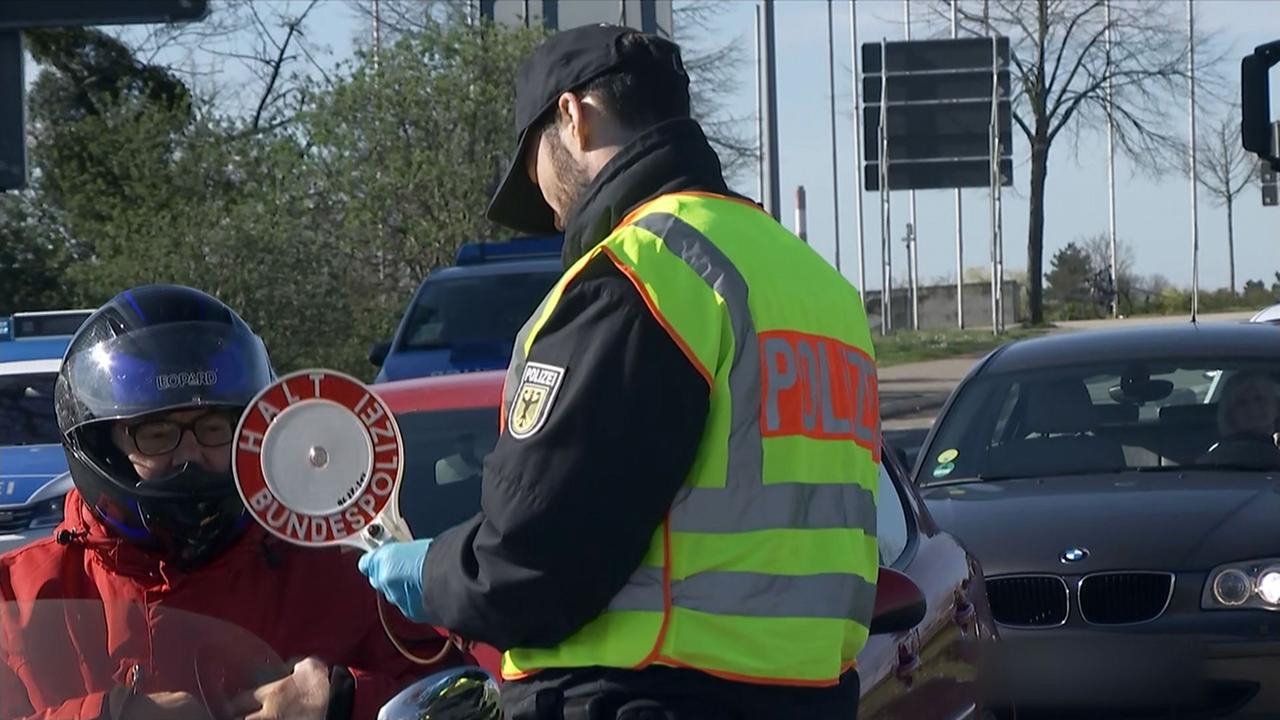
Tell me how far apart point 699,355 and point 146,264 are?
762 inches

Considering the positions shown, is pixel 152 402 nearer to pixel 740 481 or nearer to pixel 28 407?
pixel 740 481

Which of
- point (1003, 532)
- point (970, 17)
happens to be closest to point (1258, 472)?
point (1003, 532)

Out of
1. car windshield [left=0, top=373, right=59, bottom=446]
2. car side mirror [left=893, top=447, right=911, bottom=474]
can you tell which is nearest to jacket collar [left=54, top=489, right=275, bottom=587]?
car side mirror [left=893, top=447, right=911, bottom=474]

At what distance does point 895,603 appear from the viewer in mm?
3490

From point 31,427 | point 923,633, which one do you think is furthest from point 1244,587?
point 31,427

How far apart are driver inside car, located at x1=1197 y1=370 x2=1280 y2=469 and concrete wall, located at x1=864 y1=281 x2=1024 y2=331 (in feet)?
151

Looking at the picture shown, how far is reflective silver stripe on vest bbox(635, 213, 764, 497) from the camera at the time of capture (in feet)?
8.28

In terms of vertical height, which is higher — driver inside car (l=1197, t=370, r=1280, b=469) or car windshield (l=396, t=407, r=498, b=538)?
car windshield (l=396, t=407, r=498, b=538)

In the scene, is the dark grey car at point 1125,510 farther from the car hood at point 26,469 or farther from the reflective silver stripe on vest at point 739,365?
the car hood at point 26,469

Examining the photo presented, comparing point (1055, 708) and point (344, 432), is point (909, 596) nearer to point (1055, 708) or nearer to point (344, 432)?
point (344, 432)

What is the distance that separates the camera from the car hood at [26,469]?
10.2 m

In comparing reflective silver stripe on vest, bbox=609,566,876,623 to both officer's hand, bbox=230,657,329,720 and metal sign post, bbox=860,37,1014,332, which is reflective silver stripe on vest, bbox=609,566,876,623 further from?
metal sign post, bbox=860,37,1014,332

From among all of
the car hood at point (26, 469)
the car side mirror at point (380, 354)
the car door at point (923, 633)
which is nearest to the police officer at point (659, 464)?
the car door at point (923, 633)

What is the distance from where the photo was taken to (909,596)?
3539 mm
